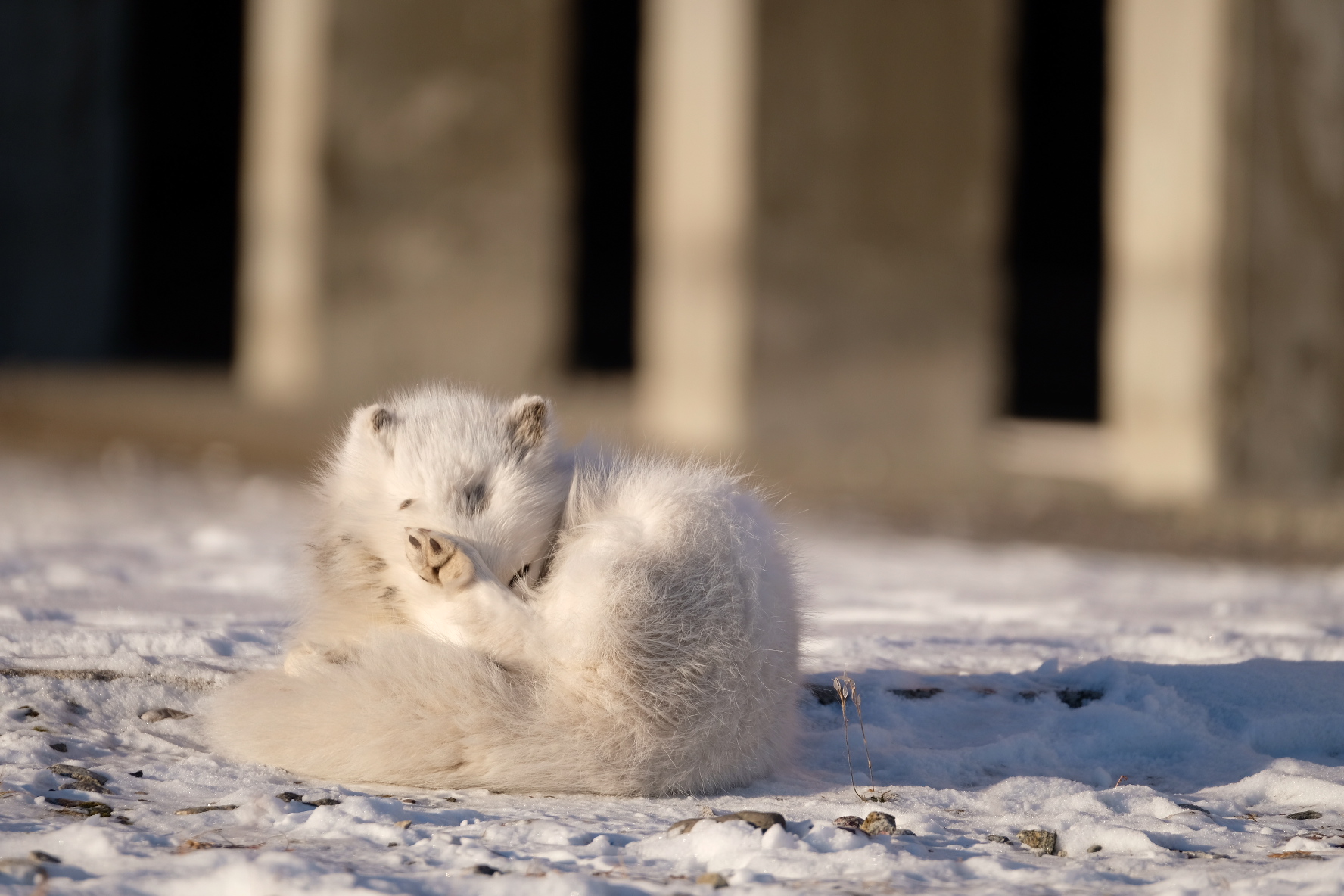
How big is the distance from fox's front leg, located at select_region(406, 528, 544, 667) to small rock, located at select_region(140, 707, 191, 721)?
2.36ft

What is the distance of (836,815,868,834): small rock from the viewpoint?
2498 mm

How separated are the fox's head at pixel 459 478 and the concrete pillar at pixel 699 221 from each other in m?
5.44

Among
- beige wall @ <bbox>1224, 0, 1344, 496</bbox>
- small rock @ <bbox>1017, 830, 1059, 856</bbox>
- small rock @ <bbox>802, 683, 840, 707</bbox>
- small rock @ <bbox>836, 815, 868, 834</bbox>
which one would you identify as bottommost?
small rock @ <bbox>802, 683, 840, 707</bbox>

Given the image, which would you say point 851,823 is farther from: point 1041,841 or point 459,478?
point 459,478

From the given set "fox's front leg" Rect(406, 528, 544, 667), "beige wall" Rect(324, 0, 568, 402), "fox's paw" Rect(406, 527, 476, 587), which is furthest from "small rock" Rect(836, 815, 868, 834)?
"beige wall" Rect(324, 0, 568, 402)

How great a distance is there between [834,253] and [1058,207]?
5.19 m

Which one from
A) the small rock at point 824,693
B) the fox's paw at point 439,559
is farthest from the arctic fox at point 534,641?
the small rock at point 824,693

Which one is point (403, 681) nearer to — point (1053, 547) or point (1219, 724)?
point (1219, 724)

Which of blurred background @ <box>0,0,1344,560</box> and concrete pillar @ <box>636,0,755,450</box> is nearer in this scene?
blurred background @ <box>0,0,1344,560</box>

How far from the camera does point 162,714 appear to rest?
3092mm

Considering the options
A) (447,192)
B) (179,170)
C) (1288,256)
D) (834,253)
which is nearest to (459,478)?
(1288,256)

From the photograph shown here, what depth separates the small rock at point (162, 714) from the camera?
3076 mm

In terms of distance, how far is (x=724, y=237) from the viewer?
8.92 m

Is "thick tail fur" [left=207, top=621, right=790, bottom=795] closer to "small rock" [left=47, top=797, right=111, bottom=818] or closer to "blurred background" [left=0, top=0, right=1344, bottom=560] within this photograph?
"small rock" [left=47, top=797, right=111, bottom=818]
